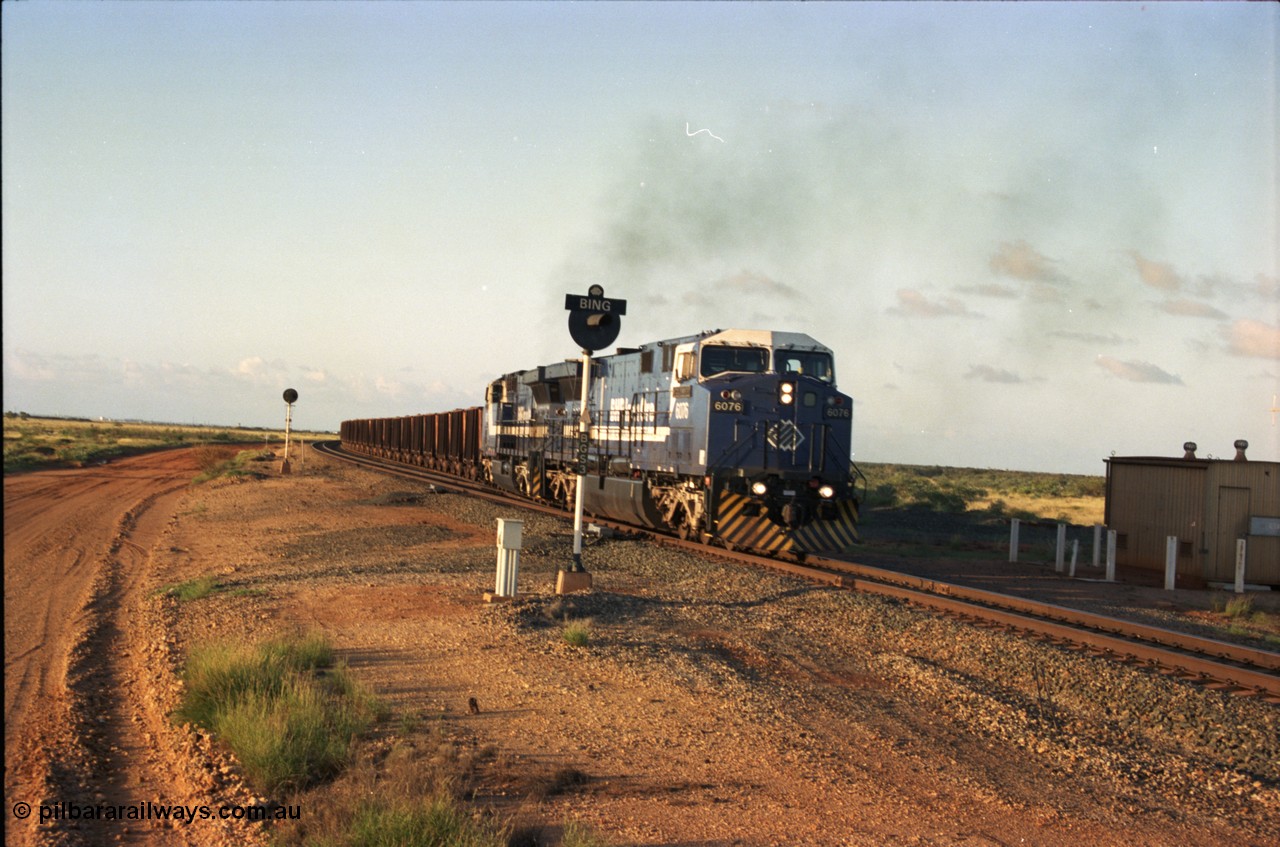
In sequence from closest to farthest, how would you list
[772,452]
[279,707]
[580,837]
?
[580,837]
[279,707]
[772,452]

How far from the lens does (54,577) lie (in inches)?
691

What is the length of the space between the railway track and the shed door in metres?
8.40

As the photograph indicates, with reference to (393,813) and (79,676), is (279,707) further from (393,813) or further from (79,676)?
(79,676)

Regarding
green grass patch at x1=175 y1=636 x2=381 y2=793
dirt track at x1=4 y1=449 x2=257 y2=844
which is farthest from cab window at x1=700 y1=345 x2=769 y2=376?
green grass patch at x1=175 y1=636 x2=381 y2=793

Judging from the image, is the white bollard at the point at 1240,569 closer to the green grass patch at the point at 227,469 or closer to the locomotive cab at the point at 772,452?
the locomotive cab at the point at 772,452

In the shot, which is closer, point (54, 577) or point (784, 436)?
point (54, 577)

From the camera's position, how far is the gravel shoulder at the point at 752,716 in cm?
621

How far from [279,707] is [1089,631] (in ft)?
30.1

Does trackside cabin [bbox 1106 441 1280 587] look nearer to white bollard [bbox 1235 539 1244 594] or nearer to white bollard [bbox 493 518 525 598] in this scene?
white bollard [bbox 1235 539 1244 594]

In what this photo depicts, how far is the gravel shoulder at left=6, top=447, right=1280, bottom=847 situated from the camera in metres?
6.21

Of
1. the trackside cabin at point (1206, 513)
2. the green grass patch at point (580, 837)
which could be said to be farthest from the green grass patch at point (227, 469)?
the green grass patch at point (580, 837)

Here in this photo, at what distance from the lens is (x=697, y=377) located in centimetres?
1895

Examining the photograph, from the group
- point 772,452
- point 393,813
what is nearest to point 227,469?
point 772,452

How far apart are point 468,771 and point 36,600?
1157cm
